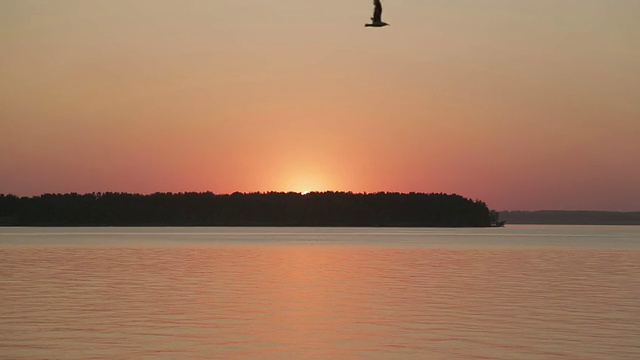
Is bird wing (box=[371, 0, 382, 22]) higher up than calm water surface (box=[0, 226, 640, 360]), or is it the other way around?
bird wing (box=[371, 0, 382, 22])

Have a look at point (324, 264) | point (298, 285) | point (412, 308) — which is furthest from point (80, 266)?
point (412, 308)

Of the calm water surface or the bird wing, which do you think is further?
the bird wing

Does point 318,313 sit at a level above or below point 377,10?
below

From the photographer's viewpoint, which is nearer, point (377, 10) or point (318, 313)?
point (318, 313)

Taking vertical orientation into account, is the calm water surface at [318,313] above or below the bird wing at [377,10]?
below

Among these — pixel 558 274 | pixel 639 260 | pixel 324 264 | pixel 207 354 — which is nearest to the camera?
pixel 207 354

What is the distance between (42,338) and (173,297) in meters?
10.3

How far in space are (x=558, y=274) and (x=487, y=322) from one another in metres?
21.1

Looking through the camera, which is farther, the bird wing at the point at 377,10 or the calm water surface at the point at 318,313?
the bird wing at the point at 377,10

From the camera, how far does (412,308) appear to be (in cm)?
3067

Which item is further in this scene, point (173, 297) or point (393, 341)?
point (173, 297)

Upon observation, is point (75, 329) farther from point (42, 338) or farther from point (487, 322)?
point (487, 322)

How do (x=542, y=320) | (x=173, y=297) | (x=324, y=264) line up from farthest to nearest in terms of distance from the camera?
1. (x=324, y=264)
2. (x=173, y=297)
3. (x=542, y=320)

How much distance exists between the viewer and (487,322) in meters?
26.9
